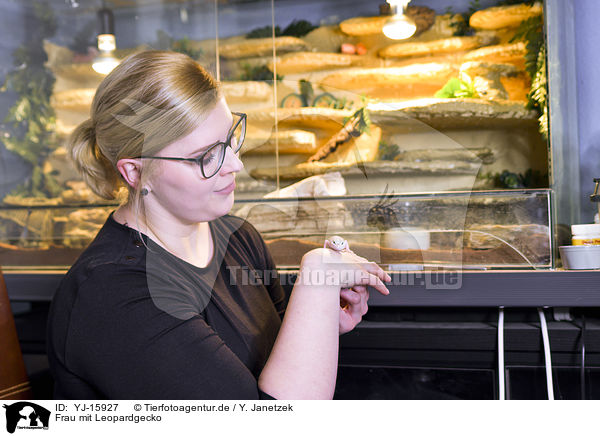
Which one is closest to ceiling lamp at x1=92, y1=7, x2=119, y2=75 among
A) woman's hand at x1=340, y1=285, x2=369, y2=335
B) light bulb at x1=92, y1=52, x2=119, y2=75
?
light bulb at x1=92, y1=52, x2=119, y2=75

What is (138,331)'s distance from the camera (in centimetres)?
60

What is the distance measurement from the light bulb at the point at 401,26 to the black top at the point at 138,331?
1.37m

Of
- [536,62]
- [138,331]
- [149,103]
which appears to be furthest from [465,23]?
[138,331]

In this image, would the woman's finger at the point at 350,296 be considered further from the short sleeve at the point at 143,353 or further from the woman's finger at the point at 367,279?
the short sleeve at the point at 143,353

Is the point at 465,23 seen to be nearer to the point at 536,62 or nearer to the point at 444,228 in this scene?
the point at 536,62

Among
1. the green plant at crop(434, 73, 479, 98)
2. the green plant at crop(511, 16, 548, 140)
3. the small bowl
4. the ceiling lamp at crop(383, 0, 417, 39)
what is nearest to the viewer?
the small bowl

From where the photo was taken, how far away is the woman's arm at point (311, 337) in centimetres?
62

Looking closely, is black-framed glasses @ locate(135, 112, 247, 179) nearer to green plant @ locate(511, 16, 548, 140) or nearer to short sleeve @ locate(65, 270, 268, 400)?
short sleeve @ locate(65, 270, 268, 400)

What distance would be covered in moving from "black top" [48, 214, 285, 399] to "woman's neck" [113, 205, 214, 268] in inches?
0.7

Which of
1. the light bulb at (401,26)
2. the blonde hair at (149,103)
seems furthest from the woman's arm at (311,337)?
the light bulb at (401,26)

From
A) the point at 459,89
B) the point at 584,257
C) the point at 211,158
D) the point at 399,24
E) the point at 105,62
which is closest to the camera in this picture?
the point at 211,158
